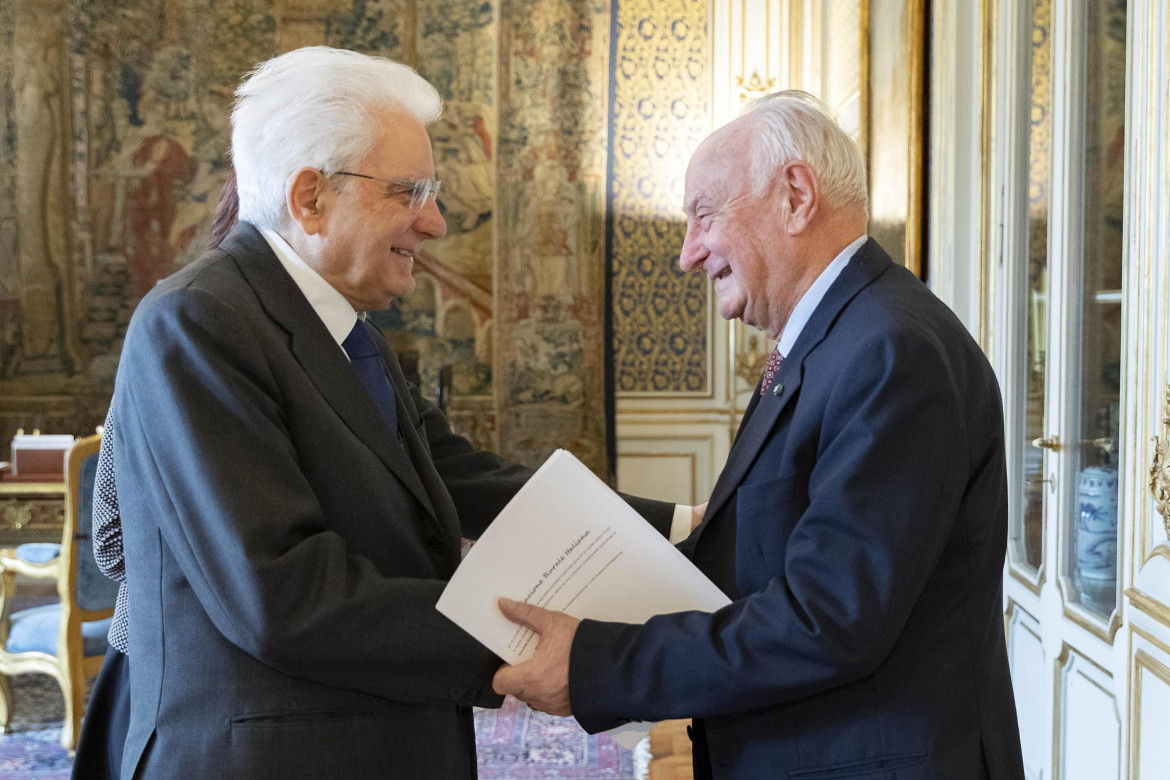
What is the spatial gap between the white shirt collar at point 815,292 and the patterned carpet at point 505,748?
114 inches

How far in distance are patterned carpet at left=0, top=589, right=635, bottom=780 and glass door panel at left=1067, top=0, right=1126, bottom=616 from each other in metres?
2.02

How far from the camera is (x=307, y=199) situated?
66.2 inches

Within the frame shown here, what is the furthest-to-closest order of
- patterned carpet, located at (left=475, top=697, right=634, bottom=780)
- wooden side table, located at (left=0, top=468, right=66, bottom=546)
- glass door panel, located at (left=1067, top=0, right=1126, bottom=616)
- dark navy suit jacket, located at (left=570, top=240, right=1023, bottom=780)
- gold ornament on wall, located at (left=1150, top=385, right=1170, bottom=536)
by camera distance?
wooden side table, located at (left=0, top=468, right=66, bottom=546) → patterned carpet, located at (left=475, top=697, right=634, bottom=780) → glass door panel, located at (left=1067, top=0, right=1126, bottom=616) → gold ornament on wall, located at (left=1150, top=385, right=1170, bottom=536) → dark navy suit jacket, located at (left=570, top=240, right=1023, bottom=780)

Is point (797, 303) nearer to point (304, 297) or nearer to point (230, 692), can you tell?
point (304, 297)

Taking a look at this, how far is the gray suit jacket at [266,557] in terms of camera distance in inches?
54.9

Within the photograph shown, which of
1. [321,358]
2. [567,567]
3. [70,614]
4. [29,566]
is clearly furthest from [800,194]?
[29,566]

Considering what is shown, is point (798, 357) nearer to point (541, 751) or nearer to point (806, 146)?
point (806, 146)

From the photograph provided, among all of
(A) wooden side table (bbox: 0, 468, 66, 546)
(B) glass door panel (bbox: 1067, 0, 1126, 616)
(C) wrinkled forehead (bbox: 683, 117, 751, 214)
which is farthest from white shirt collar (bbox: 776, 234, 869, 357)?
(A) wooden side table (bbox: 0, 468, 66, 546)

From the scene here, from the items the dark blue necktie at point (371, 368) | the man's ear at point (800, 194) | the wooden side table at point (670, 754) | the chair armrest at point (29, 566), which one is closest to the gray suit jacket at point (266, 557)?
the dark blue necktie at point (371, 368)

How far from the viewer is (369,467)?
1.54 m

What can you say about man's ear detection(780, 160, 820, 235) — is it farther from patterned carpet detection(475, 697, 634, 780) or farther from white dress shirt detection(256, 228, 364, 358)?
patterned carpet detection(475, 697, 634, 780)

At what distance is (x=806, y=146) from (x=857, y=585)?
67 centimetres

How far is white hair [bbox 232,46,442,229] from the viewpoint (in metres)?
1.64

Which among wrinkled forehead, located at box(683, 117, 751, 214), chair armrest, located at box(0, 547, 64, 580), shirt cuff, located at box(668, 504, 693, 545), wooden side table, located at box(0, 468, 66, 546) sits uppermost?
wrinkled forehead, located at box(683, 117, 751, 214)
